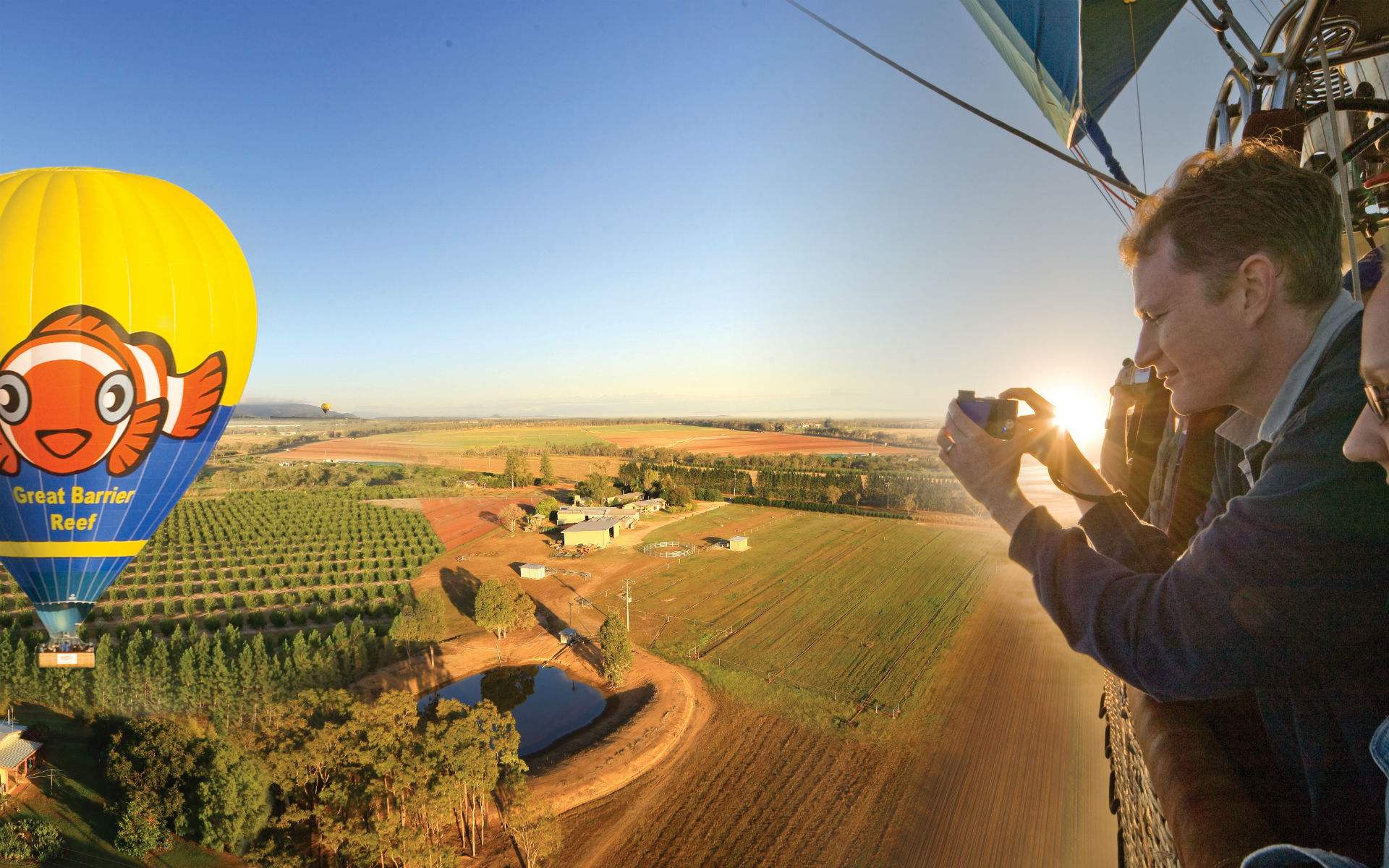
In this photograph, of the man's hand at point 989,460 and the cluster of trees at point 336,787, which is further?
the cluster of trees at point 336,787

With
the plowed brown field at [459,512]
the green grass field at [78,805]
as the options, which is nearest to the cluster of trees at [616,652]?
the green grass field at [78,805]

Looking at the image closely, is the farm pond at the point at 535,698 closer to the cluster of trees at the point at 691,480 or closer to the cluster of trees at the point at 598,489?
the cluster of trees at the point at 598,489

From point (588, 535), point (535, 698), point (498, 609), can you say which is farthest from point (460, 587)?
point (535, 698)

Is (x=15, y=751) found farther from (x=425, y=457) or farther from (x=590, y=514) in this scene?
(x=425, y=457)

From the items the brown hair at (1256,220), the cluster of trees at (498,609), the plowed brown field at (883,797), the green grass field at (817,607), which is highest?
the brown hair at (1256,220)

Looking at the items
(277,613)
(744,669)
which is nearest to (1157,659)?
(744,669)

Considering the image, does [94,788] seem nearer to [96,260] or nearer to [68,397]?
[68,397]

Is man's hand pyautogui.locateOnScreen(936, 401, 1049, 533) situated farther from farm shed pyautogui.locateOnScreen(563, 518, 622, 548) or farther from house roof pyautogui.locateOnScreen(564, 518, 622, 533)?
house roof pyautogui.locateOnScreen(564, 518, 622, 533)

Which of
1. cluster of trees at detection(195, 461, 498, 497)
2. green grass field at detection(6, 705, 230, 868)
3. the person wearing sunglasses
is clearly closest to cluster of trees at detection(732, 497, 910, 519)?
cluster of trees at detection(195, 461, 498, 497)
